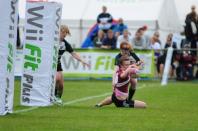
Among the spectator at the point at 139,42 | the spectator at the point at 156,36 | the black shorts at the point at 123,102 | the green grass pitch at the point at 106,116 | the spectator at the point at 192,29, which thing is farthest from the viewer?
the spectator at the point at 192,29

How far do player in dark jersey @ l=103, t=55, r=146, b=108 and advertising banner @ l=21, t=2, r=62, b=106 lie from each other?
4.50 ft

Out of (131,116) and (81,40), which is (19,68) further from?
(131,116)

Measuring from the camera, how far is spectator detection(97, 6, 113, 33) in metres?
31.5

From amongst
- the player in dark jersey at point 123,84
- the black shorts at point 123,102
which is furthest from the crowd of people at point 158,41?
the black shorts at point 123,102

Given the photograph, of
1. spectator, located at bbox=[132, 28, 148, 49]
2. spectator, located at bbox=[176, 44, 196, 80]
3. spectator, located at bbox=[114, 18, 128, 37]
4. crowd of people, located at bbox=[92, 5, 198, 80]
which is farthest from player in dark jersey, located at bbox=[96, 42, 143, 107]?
spectator, located at bbox=[114, 18, 128, 37]

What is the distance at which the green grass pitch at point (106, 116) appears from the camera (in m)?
12.2

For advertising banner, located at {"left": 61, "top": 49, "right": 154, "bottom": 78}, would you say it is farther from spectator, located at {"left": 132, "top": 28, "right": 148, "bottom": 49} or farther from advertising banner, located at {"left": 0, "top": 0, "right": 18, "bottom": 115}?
advertising banner, located at {"left": 0, "top": 0, "right": 18, "bottom": 115}

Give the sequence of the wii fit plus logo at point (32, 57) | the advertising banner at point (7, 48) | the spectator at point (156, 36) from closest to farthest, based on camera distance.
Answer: the advertising banner at point (7, 48) → the wii fit plus logo at point (32, 57) → the spectator at point (156, 36)

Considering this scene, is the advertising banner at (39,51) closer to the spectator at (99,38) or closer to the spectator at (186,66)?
the spectator at (186,66)

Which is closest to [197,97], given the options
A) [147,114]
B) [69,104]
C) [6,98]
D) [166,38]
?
[69,104]

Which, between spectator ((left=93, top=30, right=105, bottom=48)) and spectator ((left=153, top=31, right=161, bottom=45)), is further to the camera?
spectator ((left=93, top=30, right=105, bottom=48))

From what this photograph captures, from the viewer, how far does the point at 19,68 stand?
28156 millimetres

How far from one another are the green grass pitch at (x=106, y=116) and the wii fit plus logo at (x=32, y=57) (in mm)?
891

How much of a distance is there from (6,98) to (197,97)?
315 inches
